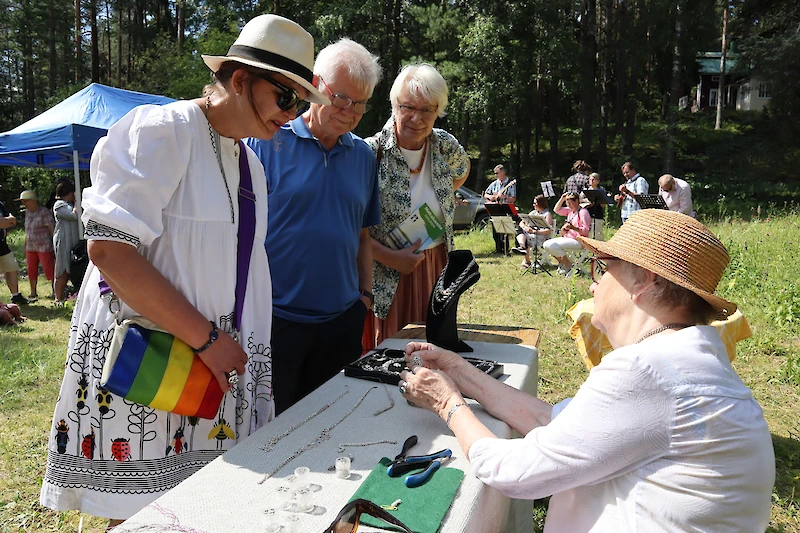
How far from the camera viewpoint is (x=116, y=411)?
1.51 m

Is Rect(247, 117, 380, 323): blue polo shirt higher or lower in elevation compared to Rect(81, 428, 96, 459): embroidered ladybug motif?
higher

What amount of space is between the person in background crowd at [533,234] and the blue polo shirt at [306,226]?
25.5 ft

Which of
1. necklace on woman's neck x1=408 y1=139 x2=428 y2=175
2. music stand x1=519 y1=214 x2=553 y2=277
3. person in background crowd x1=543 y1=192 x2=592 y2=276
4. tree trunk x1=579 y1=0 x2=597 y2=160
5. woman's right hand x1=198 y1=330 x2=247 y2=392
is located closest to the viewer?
woman's right hand x1=198 y1=330 x2=247 y2=392

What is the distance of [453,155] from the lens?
301cm

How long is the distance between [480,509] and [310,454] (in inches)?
16.0

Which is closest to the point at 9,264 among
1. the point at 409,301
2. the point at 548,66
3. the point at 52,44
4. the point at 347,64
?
the point at 409,301

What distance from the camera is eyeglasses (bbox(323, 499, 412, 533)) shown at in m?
1.09

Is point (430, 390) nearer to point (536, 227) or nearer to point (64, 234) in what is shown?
point (64, 234)

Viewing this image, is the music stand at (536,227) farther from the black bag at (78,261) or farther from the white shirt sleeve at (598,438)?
the white shirt sleeve at (598,438)

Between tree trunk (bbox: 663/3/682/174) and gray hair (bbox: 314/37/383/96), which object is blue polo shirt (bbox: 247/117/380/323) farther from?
tree trunk (bbox: 663/3/682/174)

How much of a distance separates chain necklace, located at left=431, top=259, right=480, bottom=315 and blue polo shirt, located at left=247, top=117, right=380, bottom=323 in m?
0.32

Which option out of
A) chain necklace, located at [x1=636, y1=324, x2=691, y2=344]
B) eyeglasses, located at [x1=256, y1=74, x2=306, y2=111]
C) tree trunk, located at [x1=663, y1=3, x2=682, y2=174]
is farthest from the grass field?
tree trunk, located at [x1=663, y1=3, x2=682, y2=174]

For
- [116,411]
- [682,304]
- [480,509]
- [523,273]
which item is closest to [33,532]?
[116,411]

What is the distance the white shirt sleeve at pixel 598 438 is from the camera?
1.15m
